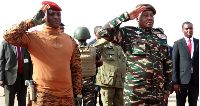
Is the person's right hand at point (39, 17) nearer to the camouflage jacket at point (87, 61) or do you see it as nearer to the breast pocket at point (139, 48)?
the breast pocket at point (139, 48)

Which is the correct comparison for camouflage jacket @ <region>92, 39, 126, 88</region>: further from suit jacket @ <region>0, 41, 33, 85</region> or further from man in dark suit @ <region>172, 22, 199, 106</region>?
suit jacket @ <region>0, 41, 33, 85</region>

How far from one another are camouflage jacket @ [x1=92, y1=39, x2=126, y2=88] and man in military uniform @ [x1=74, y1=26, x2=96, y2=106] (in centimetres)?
63

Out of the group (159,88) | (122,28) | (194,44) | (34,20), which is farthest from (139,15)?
(194,44)

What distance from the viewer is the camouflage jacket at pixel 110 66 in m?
7.98

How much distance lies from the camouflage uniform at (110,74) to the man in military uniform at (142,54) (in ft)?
10.6

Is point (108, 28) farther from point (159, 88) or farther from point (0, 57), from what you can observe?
point (0, 57)

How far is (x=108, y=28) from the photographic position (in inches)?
174

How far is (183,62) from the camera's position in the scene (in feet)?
24.6

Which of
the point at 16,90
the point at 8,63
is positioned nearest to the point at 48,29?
the point at 8,63

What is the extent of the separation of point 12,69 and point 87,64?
1.87 m

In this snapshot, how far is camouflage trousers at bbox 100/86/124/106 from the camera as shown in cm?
799

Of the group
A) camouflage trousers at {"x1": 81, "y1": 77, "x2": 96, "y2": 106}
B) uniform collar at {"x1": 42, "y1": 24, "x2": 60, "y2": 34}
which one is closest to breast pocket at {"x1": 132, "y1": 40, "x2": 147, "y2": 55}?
uniform collar at {"x1": 42, "y1": 24, "x2": 60, "y2": 34}

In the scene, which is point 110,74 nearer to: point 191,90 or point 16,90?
point 191,90

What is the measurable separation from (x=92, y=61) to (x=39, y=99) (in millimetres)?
3023
